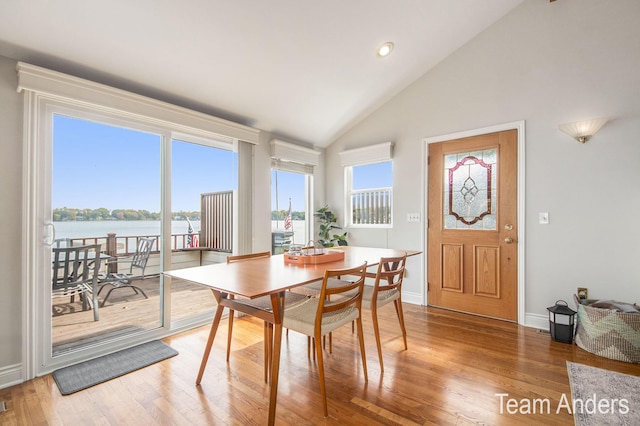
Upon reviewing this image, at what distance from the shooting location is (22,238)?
2139 millimetres

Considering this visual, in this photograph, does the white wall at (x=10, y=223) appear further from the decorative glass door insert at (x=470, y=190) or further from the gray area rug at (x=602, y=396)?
the decorative glass door insert at (x=470, y=190)

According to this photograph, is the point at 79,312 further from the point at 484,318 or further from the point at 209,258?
the point at 484,318

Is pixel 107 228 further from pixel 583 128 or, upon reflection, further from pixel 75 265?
pixel 583 128

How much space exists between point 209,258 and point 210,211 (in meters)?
0.64

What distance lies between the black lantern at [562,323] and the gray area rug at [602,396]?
47 centimetres

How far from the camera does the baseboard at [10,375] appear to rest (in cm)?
204

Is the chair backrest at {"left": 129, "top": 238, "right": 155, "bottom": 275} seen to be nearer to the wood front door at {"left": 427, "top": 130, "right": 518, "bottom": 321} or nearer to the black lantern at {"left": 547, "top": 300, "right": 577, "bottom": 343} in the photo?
the wood front door at {"left": 427, "top": 130, "right": 518, "bottom": 321}

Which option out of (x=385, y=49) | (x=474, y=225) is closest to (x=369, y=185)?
(x=474, y=225)

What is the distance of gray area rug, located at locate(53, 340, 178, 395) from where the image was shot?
2.09m

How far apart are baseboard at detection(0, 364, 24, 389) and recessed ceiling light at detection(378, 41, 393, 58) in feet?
13.6

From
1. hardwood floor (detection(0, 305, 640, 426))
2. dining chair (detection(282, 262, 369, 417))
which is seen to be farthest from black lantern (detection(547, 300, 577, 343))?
dining chair (detection(282, 262, 369, 417))

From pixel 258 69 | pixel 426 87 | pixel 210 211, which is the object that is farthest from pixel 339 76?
pixel 210 211

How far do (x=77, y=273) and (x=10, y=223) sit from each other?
605 millimetres

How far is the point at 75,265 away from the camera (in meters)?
2.47
